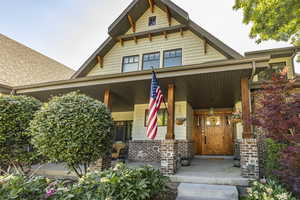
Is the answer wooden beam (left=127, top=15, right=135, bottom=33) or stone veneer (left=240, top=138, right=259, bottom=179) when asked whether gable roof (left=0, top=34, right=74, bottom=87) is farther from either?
stone veneer (left=240, top=138, right=259, bottom=179)

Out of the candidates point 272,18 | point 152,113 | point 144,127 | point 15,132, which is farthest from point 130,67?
point 272,18

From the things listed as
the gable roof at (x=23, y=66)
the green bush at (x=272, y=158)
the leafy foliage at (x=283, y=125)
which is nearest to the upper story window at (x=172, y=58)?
the leafy foliage at (x=283, y=125)

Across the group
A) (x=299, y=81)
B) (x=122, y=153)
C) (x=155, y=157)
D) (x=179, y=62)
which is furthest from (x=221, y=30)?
(x=122, y=153)

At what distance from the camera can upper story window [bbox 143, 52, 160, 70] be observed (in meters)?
8.73

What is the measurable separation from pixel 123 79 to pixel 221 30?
808 centimetres

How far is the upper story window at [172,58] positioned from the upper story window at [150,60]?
41 cm

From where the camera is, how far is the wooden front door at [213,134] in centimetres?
918

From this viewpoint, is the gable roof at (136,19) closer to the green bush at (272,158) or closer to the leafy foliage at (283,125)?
the leafy foliage at (283,125)

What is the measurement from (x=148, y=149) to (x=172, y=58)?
4.61 metres

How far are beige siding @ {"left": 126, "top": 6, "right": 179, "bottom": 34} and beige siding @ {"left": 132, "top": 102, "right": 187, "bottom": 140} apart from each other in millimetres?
3994

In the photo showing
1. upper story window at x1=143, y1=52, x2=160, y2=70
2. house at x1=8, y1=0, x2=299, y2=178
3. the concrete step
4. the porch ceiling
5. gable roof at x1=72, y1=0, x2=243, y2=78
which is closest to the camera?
the concrete step

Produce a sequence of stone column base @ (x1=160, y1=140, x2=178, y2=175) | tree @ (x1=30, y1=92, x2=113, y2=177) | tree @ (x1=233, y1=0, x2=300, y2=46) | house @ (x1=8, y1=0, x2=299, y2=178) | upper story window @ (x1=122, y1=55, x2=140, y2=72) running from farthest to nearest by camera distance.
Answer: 1. upper story window @ (x1=122, y1=55, x2=140, y2=72)
2. tree @ (x1=233, y1=0, x2=300, y2=46)
3. house @ (x1=8, y1=0, x2=299, y2=178)
4. stone column base @ (x1=160, y1=140, x2=178, y2=175)
5. tree @ (x1=30, y1=92, x2=113, y2=177)

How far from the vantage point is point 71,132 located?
14.4 feet

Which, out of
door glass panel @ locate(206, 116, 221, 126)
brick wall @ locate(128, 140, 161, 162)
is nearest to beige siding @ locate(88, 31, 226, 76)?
door glass panel @ locate(206, 116, 221, 126)
